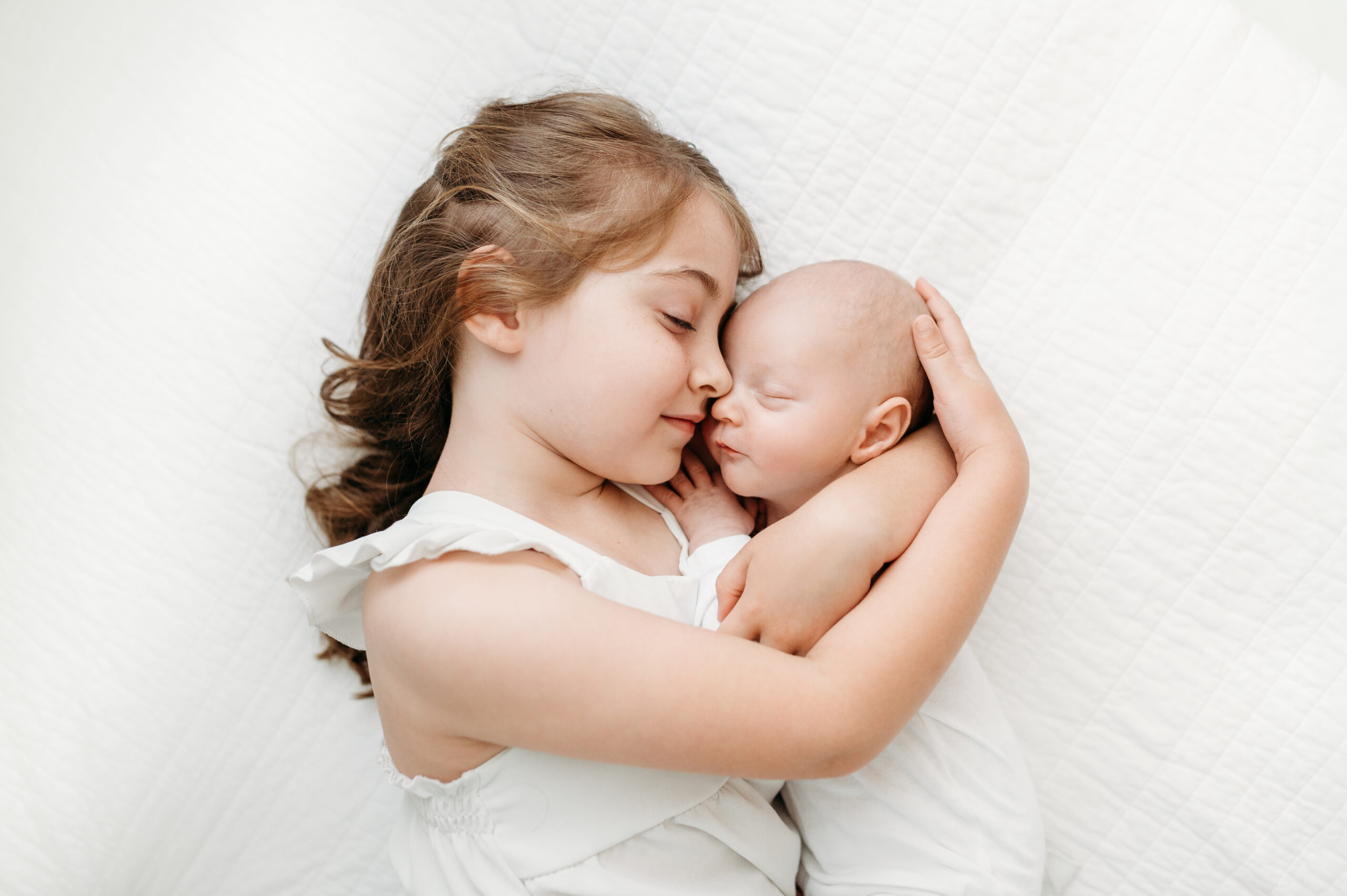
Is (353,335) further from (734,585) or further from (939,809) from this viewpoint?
(939,809)

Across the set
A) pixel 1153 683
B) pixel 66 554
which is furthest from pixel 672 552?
pixel 66 554

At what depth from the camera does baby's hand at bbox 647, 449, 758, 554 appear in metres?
1.15

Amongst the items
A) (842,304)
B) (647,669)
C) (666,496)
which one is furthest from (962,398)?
(647,669)

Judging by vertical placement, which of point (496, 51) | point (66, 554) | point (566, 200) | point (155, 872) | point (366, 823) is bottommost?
point (155, 872)

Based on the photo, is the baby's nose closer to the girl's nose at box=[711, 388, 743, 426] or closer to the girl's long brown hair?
the girl's nose at box=[711, 388, 743, 426]

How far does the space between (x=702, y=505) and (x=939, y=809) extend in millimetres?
490

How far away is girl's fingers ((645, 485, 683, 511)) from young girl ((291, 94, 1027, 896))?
0.26ft

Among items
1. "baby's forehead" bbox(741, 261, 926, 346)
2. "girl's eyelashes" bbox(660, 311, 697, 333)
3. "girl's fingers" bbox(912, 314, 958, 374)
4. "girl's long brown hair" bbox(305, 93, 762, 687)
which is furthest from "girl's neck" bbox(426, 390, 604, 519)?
"girl's fingers" bbox(912, 314, 958, 374)

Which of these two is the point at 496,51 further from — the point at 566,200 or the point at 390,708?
the point at 390,708

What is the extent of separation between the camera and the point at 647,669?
84 centimetres

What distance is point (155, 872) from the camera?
4.02 ft

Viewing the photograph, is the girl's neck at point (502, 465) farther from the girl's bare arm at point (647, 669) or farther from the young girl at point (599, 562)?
the girl's bare arm at point (647, 669)

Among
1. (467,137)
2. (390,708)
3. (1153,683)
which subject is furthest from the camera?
(1153,683)

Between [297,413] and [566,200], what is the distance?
1.81ft
